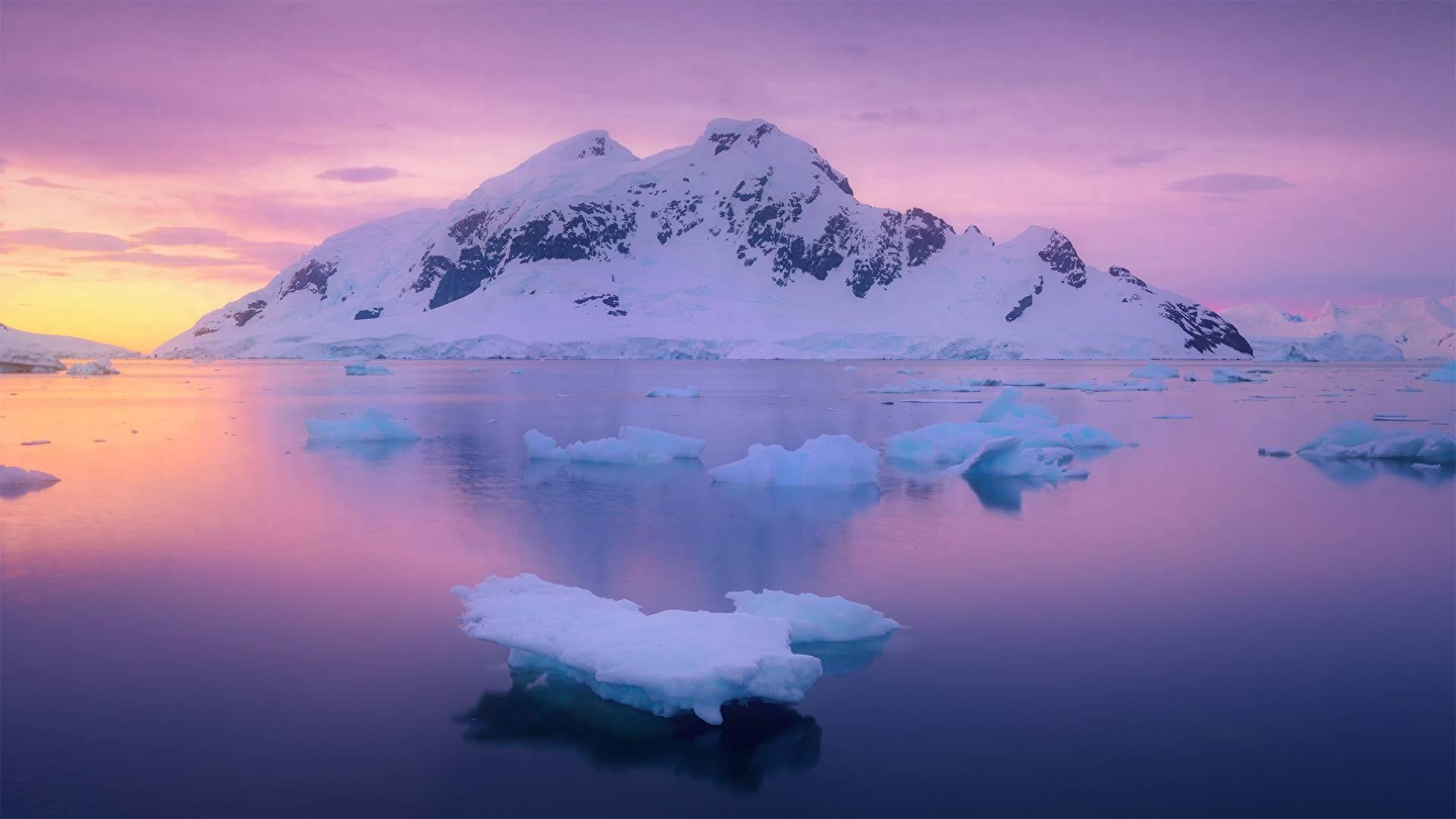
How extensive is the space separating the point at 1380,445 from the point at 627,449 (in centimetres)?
1418

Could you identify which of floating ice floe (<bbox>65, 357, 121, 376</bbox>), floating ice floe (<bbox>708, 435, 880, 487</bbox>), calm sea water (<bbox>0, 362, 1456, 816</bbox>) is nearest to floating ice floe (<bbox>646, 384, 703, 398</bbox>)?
calm sea water (<bbox>0, 362, 1456, 816</bbox>)

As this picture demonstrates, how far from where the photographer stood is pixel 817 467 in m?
15.3

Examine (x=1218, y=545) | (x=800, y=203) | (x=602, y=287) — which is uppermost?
(x=800, y=203)

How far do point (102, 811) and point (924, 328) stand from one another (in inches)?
4901

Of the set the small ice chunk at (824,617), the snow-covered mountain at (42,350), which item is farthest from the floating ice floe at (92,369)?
the small ice chunk at (824,617)

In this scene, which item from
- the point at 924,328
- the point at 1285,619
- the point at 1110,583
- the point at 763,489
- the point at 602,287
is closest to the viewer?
the point at 1285,619

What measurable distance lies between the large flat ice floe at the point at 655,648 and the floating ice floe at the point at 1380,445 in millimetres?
15318

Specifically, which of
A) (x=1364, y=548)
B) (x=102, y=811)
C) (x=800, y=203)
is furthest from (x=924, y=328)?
(x=102, y=811)

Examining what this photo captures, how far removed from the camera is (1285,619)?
26.3 feet

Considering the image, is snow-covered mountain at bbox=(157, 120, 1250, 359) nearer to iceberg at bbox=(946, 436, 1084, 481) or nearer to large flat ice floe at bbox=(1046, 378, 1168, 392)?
large flat ice floe at bbox=(1046, 378, 1168, 392)

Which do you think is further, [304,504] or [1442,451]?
[1442,451]

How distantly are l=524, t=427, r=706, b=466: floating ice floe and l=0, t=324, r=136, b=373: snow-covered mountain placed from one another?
191ft

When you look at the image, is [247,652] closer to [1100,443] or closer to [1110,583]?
[1110,583]

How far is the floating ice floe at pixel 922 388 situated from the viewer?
39844 mm
